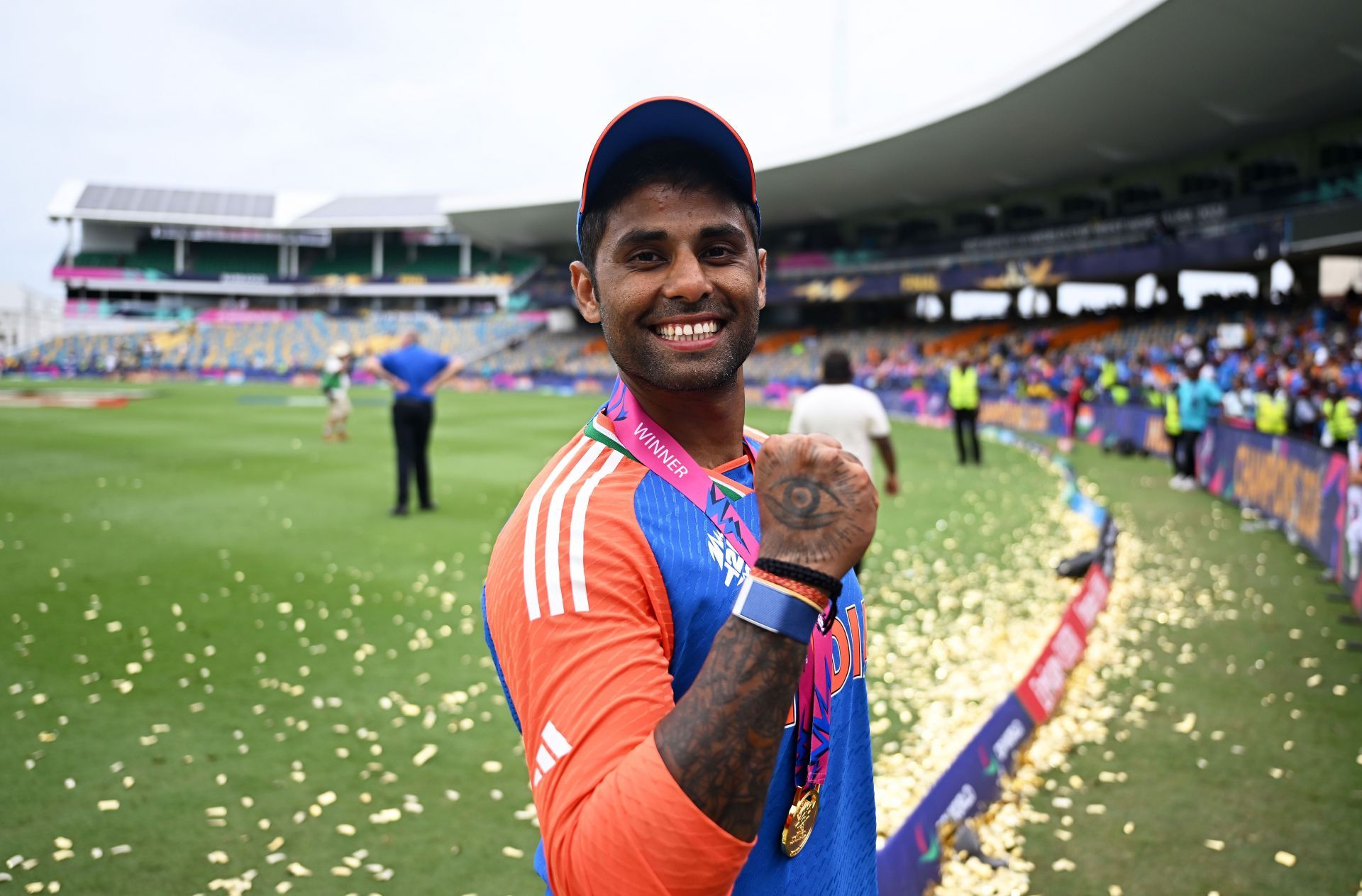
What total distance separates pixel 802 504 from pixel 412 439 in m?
9.97

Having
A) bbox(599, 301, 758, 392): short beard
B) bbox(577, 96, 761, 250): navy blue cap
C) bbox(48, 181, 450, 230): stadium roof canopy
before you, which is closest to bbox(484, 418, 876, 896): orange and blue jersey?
bbox(599, 301, 758, 392): short beard

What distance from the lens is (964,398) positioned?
51.4 feet

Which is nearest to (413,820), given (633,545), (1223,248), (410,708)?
(410,708)

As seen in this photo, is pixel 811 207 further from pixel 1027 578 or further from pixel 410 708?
pixel 410 708

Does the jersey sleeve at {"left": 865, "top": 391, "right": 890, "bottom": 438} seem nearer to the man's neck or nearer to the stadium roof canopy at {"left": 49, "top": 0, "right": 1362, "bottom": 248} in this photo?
the man's neck

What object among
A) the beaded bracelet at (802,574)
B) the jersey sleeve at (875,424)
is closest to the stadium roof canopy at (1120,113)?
the jersey sleeve at (875,424)

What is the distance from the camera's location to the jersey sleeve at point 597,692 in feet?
3.30

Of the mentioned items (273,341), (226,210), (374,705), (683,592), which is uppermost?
(226,210)

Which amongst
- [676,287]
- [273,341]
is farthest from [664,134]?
[273,341]

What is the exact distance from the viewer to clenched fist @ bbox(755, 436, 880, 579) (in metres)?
1.12

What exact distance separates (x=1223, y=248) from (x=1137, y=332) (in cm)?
415

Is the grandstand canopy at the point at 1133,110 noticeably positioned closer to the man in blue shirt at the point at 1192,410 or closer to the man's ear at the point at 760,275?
the man in blue shirt at the point at 1192,410

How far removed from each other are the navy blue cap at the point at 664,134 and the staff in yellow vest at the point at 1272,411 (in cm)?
1536

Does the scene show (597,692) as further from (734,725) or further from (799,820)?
(799,820)
